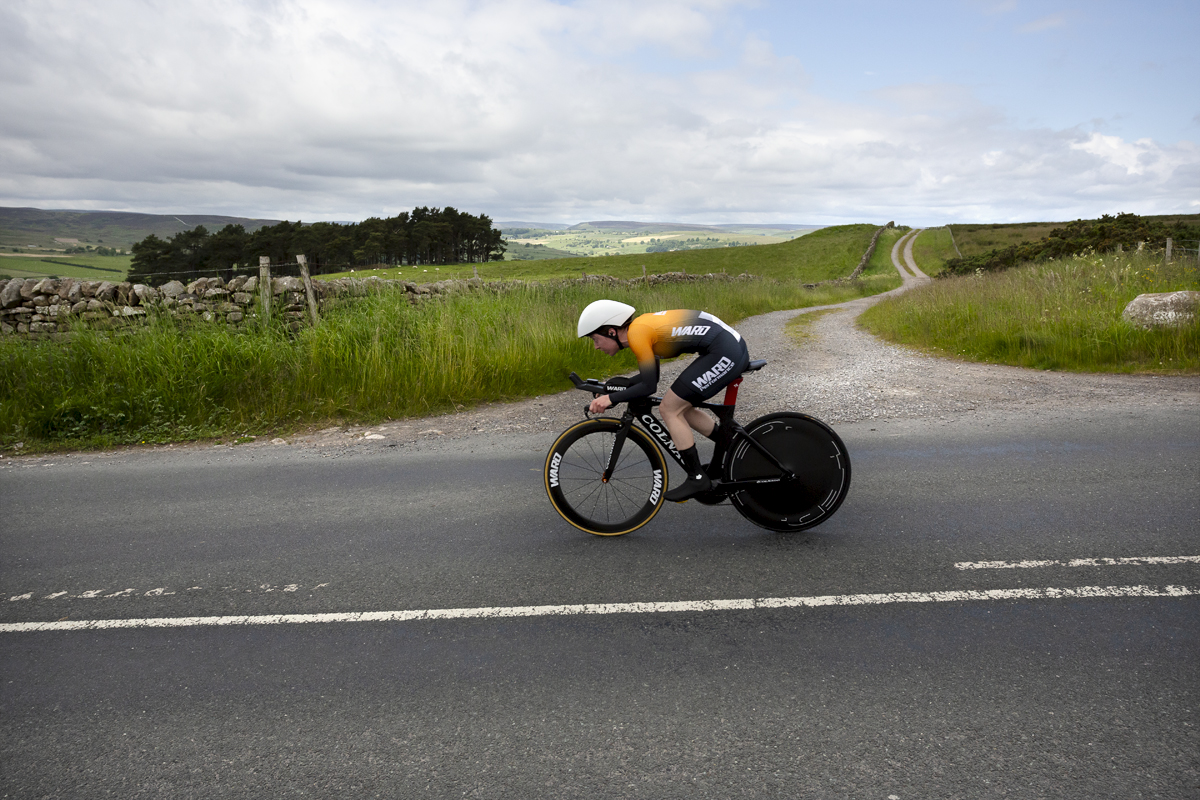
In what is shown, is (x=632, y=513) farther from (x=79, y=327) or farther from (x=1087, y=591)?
(x=79, y=327)

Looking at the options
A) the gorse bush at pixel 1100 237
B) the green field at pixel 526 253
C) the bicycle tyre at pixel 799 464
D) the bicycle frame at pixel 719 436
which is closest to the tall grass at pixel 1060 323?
the bicycle tyre at pixel 799 464

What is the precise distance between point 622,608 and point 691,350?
5.82 ft

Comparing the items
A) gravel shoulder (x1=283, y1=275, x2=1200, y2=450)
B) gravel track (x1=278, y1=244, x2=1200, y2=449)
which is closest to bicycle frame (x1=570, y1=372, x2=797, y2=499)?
gravel shoulder (x1=283, y1=275, x2=1200, y2=450)

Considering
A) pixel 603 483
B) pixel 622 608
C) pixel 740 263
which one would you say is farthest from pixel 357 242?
pixel 622 608

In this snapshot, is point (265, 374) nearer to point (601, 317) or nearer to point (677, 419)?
point (601, 317)

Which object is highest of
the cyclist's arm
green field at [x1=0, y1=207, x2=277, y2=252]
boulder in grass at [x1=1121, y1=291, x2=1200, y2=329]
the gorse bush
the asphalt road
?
green field at [x1=0, y1=207, x2=277, y2=252]

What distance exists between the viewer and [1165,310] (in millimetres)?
10961

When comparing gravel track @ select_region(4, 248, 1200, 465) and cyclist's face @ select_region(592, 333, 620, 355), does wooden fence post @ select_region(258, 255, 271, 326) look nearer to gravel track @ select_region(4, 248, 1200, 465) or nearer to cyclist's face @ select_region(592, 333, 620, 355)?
gravel track @ select_region(4, 248, 1200, 465)

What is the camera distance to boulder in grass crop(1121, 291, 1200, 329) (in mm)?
10773

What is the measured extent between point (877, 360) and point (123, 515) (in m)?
11.7

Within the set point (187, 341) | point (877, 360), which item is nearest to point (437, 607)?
point (187, 341)

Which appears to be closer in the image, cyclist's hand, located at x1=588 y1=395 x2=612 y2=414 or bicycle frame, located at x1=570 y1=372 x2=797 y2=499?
cyclist's hand, located at x1=588 y1=395 x2=612 y2=414

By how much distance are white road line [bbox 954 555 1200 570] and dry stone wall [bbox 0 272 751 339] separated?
10.4 meters

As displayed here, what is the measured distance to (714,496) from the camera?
4656 mm
